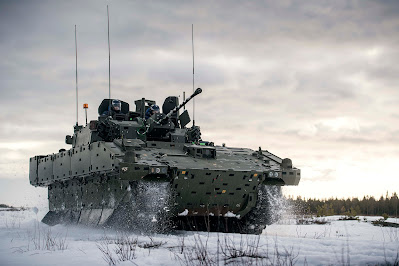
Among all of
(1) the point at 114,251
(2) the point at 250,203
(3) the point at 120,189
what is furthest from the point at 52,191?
(1) the point at 114,251

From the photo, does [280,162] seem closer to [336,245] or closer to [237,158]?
[237,158]

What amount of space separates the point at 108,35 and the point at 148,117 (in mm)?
3012

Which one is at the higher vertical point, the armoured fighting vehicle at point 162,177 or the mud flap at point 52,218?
the armoured fighting vehicle at point 162,177

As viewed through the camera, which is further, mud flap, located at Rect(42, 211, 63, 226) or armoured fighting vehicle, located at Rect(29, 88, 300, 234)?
mud flap, located at Rect(42, 211, 63, 226)

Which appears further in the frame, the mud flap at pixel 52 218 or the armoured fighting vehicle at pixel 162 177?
the mud flap at pixel 52 218

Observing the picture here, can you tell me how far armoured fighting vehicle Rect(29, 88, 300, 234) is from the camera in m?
11.7

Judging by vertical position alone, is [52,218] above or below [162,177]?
below

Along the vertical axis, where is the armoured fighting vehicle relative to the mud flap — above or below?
above

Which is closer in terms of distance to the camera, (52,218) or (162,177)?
(162,177)

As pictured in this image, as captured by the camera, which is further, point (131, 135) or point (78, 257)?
point (131, 135)

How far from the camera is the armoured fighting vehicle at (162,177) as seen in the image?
1173 cm

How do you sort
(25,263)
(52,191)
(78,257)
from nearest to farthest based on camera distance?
(25,263)
(78,257)
(52,191)

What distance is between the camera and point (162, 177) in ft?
39.1

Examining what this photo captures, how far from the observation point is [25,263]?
7047 millimetres
